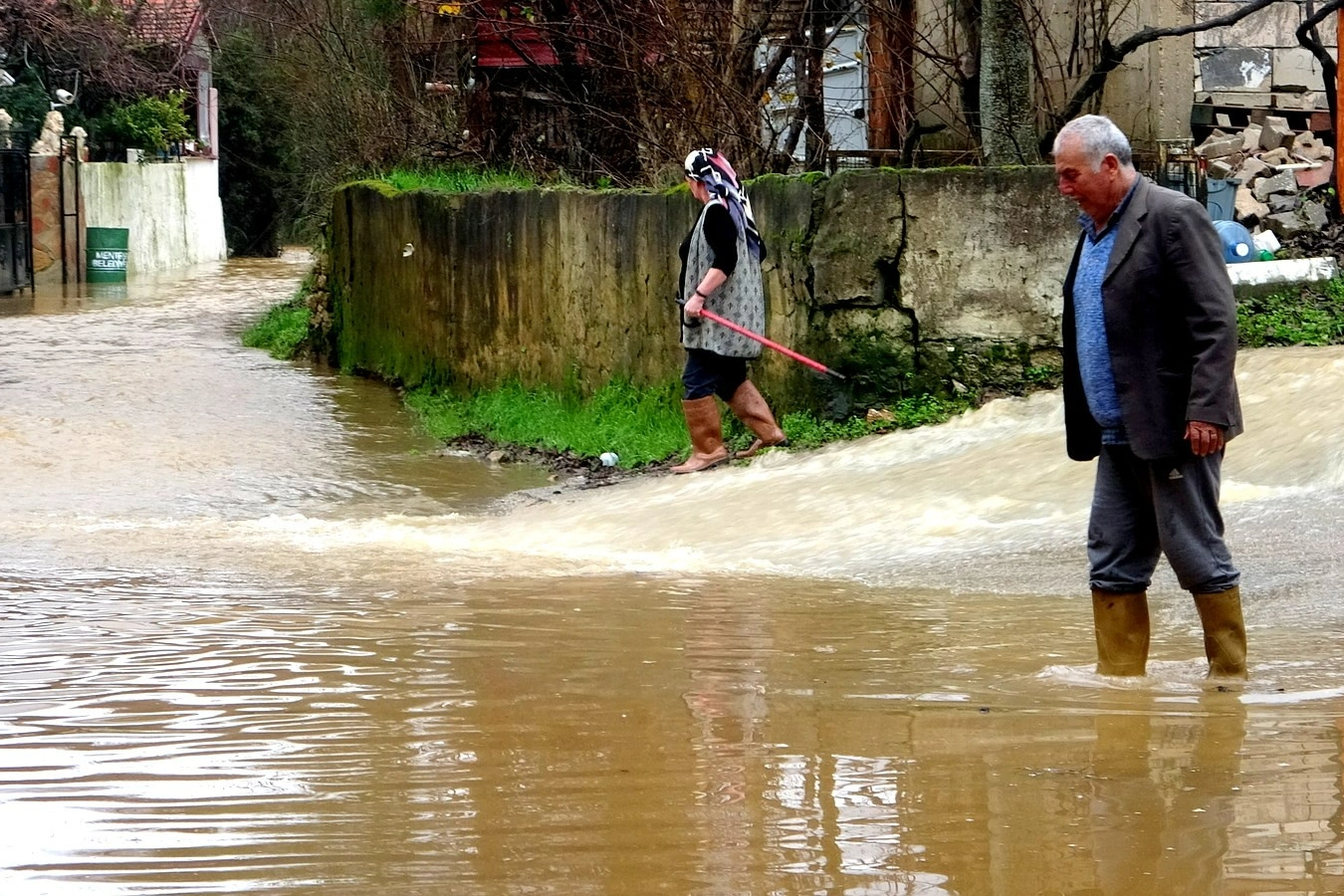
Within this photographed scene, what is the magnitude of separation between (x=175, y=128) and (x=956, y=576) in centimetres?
2757

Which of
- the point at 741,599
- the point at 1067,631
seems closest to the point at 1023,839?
the point at 1067,631

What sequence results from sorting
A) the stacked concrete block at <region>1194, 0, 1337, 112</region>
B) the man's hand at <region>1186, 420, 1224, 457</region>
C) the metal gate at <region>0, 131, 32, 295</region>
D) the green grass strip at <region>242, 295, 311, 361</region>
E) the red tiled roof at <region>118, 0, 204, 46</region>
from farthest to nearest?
the red tiled roof at <region>118, 0, 204, 46</region> < the metal gate at <region>0, 131, 32, 295</region> < the green grass strip at <region>242, 295, 311, 361</region> < the stacked concrete block at <region>1194, 0, 1337, 112</region> < the man's hand at <region>1186, 420, 1224, 457</region>

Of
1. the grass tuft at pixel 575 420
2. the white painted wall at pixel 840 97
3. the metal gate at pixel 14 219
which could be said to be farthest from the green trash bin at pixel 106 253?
the grass tuft at pixel 575 420

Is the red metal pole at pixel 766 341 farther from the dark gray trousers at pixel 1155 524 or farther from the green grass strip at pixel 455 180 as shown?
the dark gray trousers at pixel 1155 524

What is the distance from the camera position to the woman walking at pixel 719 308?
32.3ft

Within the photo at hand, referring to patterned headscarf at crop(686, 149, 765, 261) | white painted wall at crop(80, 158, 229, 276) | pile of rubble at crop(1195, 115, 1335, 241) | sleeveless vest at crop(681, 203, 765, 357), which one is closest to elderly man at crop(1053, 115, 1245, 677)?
patterned headscarf at crop(686, 149, 765, 261)

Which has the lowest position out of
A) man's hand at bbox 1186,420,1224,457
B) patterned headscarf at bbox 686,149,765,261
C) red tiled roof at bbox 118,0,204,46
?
man's hand at bbox 1186,420,1224,457

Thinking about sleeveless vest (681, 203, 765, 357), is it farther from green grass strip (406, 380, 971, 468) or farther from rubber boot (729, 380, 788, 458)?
green grass strip (406, 380, 971, 468)

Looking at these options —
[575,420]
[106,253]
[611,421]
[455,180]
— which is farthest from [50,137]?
[611,421]

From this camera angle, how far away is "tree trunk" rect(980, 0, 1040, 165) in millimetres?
11969

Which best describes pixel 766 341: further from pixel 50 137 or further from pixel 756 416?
pixel 50 137

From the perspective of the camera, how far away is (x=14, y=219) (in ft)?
82.2

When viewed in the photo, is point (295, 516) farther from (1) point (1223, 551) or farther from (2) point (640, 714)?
(1) point (1223, 551)

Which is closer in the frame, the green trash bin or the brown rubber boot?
the brown rubber boot
